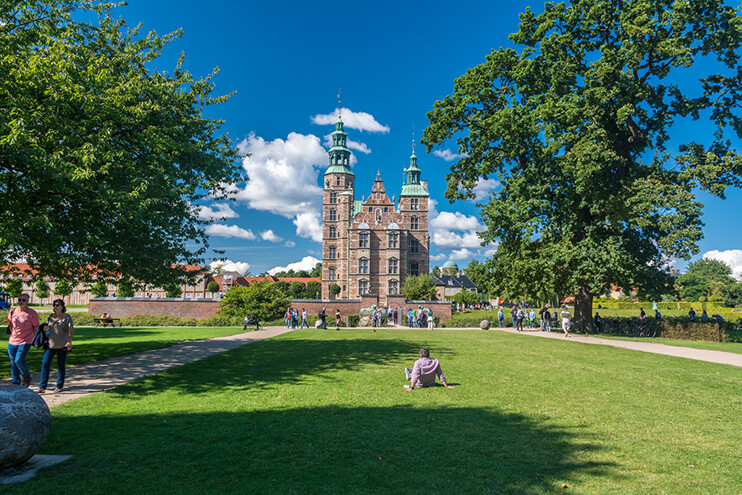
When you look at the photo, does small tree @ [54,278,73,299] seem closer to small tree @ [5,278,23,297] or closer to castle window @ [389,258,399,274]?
small tree @ [5,278,23,297]

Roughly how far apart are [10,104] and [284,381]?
878 cm

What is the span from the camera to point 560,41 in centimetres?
2295

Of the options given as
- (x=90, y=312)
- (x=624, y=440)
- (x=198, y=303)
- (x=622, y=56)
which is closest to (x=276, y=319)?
(x=198, y=303)

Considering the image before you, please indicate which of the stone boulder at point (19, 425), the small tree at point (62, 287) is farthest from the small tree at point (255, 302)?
the stone boulder at point (19, 425)

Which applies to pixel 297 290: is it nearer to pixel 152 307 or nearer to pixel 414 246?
pixel 414 246

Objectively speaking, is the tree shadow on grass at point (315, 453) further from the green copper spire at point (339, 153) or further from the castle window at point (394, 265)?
the green copper spire at point (339, 153)

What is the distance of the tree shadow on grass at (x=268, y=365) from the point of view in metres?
9.49

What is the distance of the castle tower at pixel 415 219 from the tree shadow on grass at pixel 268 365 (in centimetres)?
4683

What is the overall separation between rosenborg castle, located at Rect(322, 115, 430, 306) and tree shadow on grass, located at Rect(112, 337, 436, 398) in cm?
4138

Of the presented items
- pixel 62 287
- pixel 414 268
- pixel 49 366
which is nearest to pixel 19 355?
pixel 49 366

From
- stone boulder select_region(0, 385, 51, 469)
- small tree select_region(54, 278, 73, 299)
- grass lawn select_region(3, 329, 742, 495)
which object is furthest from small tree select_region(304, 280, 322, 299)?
stone boulder select_region(0, 385, 51, 469)

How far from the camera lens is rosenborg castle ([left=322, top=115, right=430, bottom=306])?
61.0 m

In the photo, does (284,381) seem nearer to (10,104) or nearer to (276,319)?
(10,104)

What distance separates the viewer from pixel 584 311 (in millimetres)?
26062
